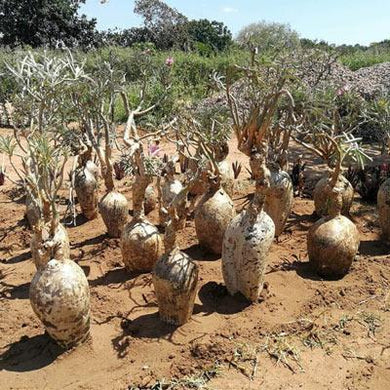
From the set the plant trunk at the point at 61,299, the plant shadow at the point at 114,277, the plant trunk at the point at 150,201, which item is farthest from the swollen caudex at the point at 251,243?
the plant trunk at the point at 150,201

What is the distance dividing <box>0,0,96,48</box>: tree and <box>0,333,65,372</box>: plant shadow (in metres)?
22.0

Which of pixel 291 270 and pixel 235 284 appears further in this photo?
Result: pixel 291 270

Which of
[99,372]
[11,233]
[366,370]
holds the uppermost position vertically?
[11,233]

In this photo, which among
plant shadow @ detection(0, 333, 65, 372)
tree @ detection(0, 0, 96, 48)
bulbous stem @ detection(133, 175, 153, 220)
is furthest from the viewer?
tree @ detection(0, 0, 96, 48)

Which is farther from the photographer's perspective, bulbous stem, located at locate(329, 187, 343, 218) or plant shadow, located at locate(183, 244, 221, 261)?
plant shadow, located at locate(183, 244, 221, 261)

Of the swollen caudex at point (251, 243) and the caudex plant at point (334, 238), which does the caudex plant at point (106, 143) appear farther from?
the caudex plant at point (334, 238)

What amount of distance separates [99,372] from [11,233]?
9.86 feet

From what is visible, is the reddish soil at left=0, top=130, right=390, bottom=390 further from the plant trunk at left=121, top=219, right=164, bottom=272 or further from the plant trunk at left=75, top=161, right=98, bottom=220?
the plant trunk at left=75, top=161, right=98, bottom=220

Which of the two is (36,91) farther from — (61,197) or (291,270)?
(291,270)

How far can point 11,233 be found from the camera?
5.66 metres

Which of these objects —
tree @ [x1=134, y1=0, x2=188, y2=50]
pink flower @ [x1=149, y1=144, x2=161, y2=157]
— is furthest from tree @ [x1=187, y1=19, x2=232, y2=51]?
pink flower @ [x1=149, y1=144, x2=161, y2=157]

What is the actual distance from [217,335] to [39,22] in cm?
2417

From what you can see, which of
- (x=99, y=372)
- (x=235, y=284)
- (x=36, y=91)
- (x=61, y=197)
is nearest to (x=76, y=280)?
(x=99, y=372)

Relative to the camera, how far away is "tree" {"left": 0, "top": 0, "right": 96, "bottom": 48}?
23641 millimetres
